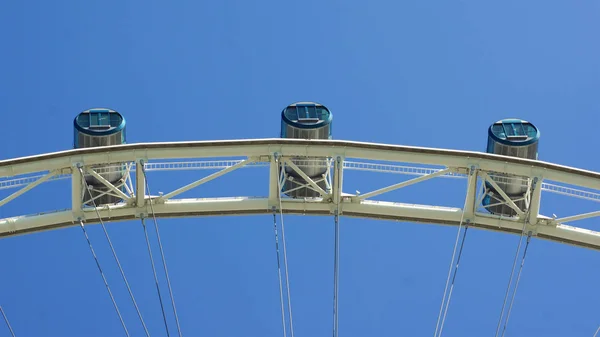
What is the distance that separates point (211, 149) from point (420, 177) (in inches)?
249

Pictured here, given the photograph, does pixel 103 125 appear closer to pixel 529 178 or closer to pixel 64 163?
pixel 64 163

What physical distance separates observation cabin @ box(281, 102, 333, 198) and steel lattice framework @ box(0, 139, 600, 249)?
0.30 ft

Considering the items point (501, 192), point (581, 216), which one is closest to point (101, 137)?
point (501, 192)

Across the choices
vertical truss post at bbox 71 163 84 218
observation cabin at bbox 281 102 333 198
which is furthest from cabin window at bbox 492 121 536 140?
vertical truss post at bbox 71 163 84 218

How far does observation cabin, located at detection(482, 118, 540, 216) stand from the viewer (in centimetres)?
4119

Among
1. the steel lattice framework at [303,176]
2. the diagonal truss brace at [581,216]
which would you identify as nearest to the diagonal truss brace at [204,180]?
the steel lattice framework at [303,176]

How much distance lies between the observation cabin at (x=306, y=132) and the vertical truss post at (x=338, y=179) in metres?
0.55

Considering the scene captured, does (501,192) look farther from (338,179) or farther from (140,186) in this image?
(140,186)

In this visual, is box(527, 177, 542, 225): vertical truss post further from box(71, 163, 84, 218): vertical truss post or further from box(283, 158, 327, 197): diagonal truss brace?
box(71, 163, 84, 218): vertical truss post

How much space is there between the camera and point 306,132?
136 ft

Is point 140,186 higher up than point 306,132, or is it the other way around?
point 306,132

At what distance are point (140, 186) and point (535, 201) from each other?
38.5 feet

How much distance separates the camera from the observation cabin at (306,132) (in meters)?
41.4

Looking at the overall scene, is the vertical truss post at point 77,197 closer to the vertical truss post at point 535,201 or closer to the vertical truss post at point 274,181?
the vertical truss post at point 274,181
